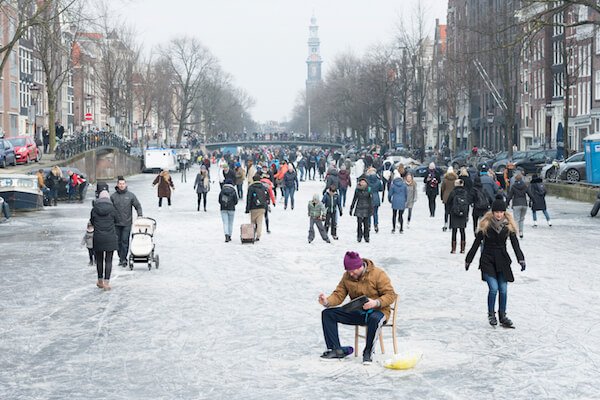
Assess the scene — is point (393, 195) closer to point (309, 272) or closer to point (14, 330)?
point (309, 272)

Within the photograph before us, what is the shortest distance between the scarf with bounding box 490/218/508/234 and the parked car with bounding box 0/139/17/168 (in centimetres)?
3637

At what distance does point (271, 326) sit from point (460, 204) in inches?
350

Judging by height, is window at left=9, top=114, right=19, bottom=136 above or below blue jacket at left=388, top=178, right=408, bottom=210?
above

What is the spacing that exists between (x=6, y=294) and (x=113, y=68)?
73528 mm

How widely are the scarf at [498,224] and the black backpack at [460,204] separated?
328 inches

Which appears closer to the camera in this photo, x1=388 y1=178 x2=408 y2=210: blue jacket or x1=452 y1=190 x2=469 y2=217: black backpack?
x1=452 y1=190 x2=469 y2=217: black backpack

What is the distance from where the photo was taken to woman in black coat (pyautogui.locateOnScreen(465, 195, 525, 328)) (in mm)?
13609

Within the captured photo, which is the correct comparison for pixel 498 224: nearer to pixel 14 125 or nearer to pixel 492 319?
pixel 492 319

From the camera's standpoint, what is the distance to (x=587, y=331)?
1369 centimetres

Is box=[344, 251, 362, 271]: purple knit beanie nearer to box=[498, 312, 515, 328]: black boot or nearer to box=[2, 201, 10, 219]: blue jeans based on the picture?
box=[498, 312, 515, 328]: black boot

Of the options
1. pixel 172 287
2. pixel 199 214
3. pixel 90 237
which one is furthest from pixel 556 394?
pixel 199 214

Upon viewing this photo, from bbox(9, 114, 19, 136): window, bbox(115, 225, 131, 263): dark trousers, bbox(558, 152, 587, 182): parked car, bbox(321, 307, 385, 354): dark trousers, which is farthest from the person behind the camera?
bbox(9, 114, 19, 136): window

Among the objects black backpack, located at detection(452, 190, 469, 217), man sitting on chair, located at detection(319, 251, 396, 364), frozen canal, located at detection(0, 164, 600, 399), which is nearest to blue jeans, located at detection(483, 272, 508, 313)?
frozen canal, located at detection(0, 164, 600, 399)

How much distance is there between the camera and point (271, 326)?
14.2 meters
